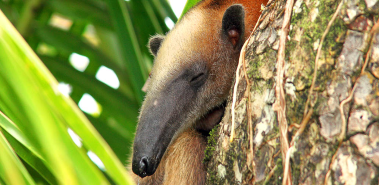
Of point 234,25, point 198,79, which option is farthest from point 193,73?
point 234,25

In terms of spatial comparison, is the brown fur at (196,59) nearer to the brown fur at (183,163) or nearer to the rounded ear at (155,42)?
the brown fur at (183,163)

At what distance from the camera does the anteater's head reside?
201 centimetres

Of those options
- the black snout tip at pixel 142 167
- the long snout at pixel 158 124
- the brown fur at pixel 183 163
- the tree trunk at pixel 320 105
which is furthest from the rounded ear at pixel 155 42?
the tree trunk at pixel 320 105

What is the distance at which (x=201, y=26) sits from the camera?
88.8 inches

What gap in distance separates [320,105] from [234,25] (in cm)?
118

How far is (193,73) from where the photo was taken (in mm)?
2139

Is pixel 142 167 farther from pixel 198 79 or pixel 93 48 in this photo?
pixel 93 48

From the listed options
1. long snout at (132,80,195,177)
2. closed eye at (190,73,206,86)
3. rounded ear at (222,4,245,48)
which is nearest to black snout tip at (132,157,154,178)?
long snout at (132,80,195,177)

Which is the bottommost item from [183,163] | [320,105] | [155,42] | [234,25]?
[183,163]

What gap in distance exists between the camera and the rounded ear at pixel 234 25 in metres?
2.07

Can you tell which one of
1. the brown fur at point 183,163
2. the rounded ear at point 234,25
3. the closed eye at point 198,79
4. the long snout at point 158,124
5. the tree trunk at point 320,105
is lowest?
the brown fur at point 183,163

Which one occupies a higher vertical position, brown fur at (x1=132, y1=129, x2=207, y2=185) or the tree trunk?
the tree trunk

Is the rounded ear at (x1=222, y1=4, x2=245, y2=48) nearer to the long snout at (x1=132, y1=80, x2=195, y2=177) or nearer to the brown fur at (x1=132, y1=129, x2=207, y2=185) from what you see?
the long snout at (x1=132, y1=80, x2=195, y2=177)

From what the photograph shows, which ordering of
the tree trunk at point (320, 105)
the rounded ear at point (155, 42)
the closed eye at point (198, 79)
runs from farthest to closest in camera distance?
the rounded ear at point (155, 42) < the closed eye at point (198, 79) < the tree trunk at point (320, 105)
